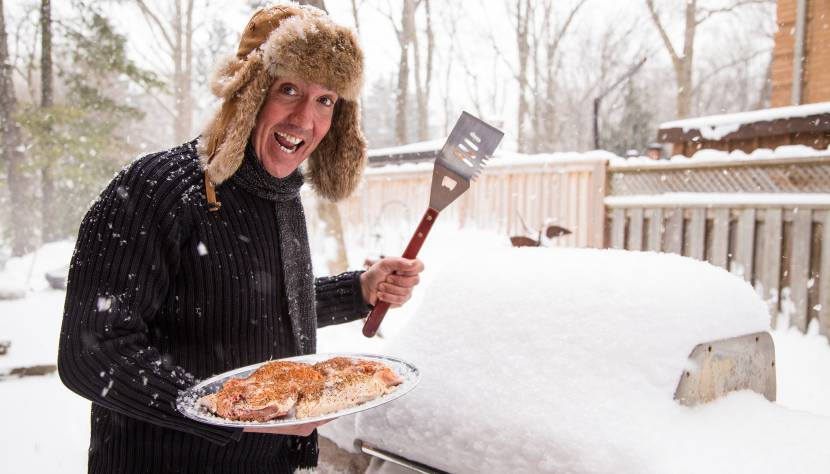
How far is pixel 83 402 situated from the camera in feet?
15.6

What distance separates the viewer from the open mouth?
1489 millimetres

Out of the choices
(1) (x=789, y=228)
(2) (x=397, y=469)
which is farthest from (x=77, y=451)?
(1) (x=789, y=228)

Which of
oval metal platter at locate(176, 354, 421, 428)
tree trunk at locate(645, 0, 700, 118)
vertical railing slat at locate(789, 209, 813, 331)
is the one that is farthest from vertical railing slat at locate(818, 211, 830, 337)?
tree trunk at locate(645, 0, 700, 118)

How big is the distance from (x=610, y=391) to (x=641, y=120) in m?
25.5

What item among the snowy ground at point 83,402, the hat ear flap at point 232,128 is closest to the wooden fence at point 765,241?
the snowy ground at point 83,402

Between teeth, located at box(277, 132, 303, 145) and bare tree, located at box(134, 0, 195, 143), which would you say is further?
bare tree, located at box(134, 0, 195, 143)

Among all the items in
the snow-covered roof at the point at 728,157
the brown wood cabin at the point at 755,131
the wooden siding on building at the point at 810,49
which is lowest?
the snow-covered roof at the point at 728,157

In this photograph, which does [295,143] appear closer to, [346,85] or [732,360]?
[346,85]

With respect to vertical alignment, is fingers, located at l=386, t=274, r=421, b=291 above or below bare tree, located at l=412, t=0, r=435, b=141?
below

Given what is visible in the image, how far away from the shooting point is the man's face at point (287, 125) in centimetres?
148

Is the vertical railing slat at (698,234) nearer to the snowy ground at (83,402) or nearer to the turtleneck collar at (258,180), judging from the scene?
the snowy ground at (83,402)

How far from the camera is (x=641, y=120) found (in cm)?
2439

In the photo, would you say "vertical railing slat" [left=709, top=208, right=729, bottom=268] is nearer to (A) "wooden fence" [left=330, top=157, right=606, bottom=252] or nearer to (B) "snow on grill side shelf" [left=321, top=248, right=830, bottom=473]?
(A) "wooden fence" [left=330, top=157, right=606, bottom=252]

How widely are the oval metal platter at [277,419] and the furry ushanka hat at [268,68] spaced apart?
48cm
